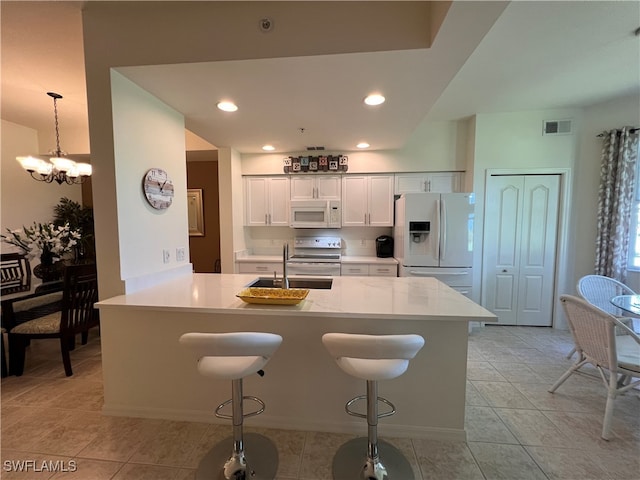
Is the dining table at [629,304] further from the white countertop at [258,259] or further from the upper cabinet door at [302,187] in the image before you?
the white countertop at [258,259]

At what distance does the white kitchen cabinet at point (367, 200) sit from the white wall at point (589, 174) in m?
2.33

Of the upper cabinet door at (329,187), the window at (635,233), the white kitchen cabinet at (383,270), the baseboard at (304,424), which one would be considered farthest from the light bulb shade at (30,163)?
the window at (635,233)

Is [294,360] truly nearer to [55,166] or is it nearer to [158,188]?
[158,188]

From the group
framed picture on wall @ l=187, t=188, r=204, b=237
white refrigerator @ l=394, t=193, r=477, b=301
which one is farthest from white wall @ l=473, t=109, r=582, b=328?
framed picture on wall @ l=187, t=188, r=204, b=237

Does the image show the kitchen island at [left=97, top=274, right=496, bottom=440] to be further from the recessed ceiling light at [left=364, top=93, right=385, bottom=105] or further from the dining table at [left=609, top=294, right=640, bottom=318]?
the recessed ceiling light at [left=364, top=93, right=385, bottom=105]

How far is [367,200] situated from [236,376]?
125 inches

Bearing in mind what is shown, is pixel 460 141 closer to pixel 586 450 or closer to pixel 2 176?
pixel 586 450

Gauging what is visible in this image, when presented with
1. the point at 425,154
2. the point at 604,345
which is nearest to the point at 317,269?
the point at 425,154

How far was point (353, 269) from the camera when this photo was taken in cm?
383

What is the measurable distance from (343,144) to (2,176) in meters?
4.74

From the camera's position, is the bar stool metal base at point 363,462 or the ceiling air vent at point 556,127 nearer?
the bar stool metal base at point 363,462

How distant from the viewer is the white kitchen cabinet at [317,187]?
4035mm

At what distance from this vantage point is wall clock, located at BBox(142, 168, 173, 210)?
7.03 ft

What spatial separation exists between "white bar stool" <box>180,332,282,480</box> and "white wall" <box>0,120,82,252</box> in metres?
4.32
